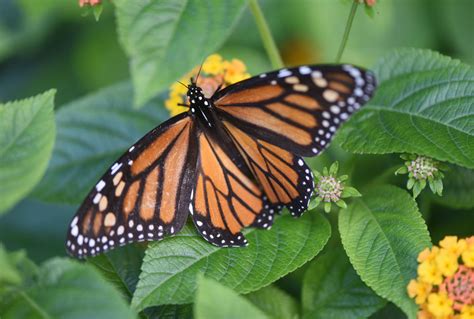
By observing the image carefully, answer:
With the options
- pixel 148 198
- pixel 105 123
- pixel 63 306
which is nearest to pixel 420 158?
pixel 148 198

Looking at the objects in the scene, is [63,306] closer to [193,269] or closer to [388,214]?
[193,269]

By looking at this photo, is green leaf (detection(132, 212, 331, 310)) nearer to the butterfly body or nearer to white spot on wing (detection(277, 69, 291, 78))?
the butterfly body

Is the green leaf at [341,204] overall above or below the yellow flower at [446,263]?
above

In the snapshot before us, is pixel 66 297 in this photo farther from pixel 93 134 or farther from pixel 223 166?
pixel 93 134

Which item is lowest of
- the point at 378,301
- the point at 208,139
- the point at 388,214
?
the point at 378,301

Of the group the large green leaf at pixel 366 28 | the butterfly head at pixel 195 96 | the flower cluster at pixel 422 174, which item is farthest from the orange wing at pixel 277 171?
the large green leaf at pixel 366 28

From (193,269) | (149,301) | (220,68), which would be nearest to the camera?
(149,301)

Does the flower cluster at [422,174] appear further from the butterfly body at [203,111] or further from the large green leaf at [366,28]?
the large green leaf at [366,28]

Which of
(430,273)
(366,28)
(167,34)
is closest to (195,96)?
(167,34)
